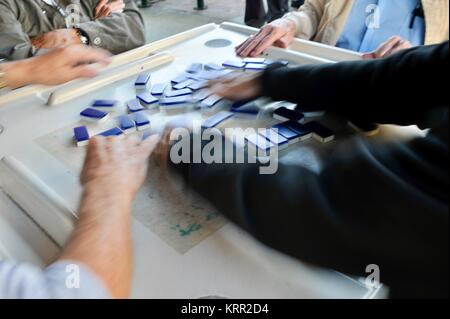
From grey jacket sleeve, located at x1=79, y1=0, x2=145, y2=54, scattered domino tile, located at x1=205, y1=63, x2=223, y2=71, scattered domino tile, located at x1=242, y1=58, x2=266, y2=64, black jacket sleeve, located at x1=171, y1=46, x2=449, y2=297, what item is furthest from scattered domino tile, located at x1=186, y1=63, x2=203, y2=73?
black jacket sleeve, located at x1=171, y1=46, x2=449, y2=297

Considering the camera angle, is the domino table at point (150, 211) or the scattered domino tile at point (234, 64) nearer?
the domino table at point (150, 211)

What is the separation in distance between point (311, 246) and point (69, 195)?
0.41 meters

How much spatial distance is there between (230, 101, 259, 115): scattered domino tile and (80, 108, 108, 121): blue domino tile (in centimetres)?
29

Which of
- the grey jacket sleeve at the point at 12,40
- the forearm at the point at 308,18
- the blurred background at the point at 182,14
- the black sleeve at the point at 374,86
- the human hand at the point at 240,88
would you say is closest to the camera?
the black sleeve at the point at 374,86

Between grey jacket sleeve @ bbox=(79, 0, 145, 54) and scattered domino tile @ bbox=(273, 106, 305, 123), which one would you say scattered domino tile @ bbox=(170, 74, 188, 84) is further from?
grey jacket sleeve @ bbox=(79, 0, 145, 54)

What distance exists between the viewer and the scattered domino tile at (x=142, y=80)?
3.31 feet

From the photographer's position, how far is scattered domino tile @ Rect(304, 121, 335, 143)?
760mm

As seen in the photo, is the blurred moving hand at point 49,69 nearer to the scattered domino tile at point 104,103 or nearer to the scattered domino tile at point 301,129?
the scattered domino tile at point 104,103

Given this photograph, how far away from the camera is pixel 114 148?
0.73 metres

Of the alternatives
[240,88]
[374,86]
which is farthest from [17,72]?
[374,86]

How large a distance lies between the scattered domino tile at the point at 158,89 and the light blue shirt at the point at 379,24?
26.3 inches

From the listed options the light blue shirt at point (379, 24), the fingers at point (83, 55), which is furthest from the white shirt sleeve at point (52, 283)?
the light blue shirt at point (379, 24)

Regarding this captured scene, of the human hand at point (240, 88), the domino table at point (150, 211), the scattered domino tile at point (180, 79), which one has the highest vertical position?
the human hand at point (240, 88)
